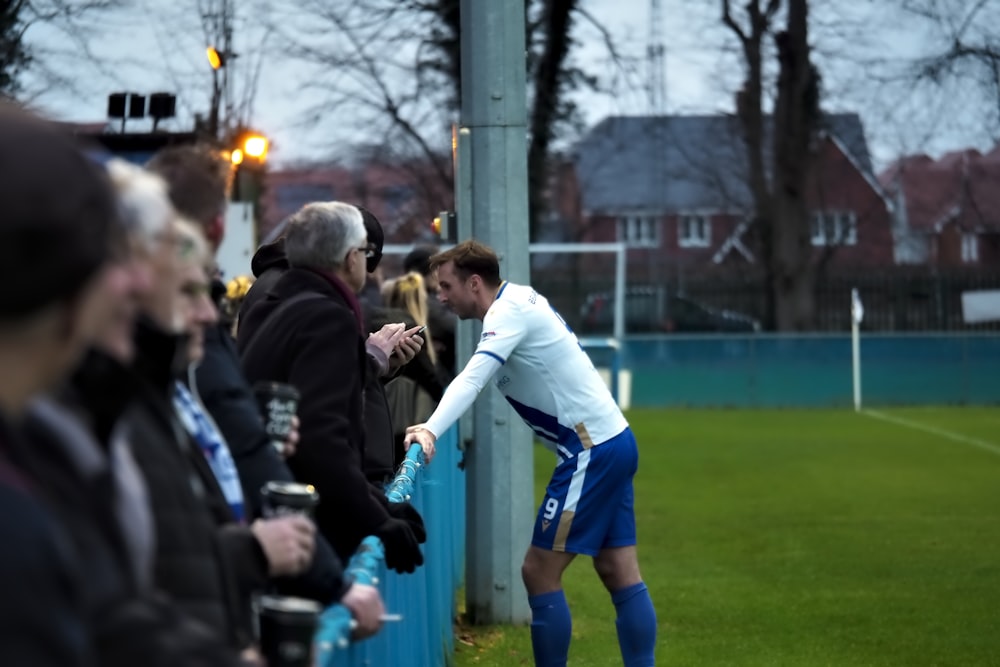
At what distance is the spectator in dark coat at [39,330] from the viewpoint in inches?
81.6

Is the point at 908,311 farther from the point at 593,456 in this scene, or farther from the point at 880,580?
the point at 593,456

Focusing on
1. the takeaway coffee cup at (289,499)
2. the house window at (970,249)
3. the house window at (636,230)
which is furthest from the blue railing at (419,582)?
the house window at (970,249)

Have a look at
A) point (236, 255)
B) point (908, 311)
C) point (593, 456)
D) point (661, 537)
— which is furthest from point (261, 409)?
point (908, 311)

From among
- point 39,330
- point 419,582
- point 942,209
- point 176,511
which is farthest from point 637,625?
point 942,209

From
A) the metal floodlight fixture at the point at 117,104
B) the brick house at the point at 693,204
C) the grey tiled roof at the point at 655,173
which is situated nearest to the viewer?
the metal floodlight fixture at the point at 117,104

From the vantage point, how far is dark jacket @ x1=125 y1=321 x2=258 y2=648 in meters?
2.79

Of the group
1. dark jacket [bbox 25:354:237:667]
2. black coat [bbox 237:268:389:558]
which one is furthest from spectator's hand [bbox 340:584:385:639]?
dark jacket [bbox 25:354:237:667]

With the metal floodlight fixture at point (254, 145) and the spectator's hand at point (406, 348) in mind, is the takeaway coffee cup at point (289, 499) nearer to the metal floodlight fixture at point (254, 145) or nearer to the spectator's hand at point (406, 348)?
the spectator's hand at point (406, 348)

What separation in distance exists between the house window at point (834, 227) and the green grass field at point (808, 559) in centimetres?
3563

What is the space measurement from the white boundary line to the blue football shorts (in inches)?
662

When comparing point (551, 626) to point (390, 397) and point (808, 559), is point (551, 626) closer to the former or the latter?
point (390, 397)

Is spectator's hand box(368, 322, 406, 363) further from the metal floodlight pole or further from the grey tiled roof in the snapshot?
the grey tiled roof

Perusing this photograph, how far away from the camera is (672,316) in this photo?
46.3 metres

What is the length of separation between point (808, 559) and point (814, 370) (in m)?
23.5
